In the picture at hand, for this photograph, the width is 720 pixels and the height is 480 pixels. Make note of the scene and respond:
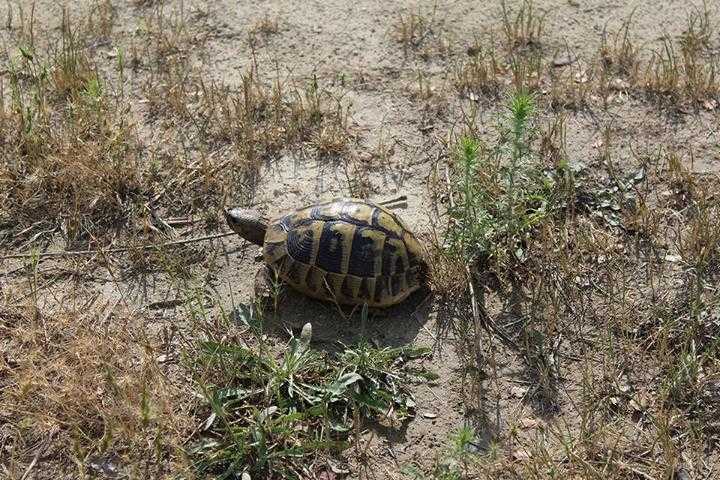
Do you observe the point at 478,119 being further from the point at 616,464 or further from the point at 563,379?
the point at 616,464

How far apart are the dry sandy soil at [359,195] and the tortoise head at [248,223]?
0.69 feet

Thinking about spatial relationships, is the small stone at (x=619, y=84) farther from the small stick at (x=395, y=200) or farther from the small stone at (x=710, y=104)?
the small stick at (x=395, y=200)

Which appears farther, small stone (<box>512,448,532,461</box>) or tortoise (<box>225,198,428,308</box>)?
tortoise (<box>225,198,428,308</box>)

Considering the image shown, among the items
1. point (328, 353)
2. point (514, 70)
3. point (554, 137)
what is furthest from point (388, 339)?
point (514, 70)

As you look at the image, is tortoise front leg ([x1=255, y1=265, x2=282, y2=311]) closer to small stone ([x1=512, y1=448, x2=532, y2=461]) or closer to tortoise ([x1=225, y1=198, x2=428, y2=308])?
tortoise ([x1=225, y1=198, x2=428, y2=308])

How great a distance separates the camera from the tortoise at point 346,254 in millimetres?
4520

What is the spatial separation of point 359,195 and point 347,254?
Answer: 105 centimetres

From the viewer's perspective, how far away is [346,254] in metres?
4.51

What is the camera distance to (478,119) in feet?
20.1

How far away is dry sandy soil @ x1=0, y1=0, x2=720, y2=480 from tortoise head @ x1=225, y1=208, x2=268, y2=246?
21 centimetres

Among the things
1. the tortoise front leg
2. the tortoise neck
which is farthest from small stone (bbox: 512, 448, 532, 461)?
the tortoise neck

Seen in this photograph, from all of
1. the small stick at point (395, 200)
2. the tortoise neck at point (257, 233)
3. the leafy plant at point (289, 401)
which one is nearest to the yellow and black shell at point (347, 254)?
the tortoise neck at point (257, 233)

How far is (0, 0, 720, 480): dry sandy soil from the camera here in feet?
13.4

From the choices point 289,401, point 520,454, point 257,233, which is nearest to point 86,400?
point 289,401
